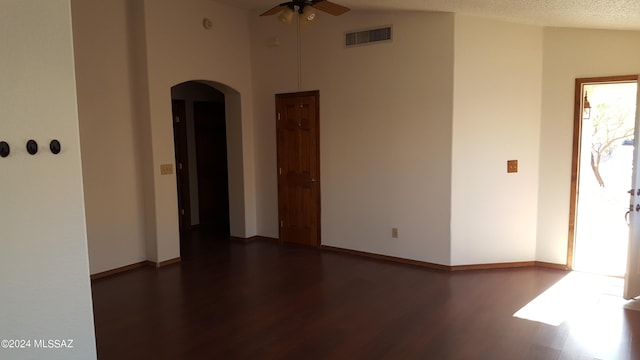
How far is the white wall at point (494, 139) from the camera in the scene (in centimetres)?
482

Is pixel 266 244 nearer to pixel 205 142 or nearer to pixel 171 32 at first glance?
pixel 205 142

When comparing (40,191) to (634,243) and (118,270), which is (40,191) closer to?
(118,270)

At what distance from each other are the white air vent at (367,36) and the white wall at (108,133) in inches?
101

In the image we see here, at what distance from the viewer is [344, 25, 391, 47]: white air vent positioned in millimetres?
5207

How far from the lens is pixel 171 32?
17.4 ft

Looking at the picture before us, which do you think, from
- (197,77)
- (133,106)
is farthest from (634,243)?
(133,106)

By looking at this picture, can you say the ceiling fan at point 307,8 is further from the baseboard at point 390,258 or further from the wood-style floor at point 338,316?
the baseboard at point 390,258

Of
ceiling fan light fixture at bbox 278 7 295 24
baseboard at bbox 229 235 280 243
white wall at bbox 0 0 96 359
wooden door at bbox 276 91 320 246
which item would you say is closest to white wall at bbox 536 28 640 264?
wooden door at bbox 276 91 320 246

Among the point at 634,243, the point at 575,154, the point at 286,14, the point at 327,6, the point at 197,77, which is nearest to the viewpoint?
the point at 327,6

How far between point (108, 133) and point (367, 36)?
10.5 feet

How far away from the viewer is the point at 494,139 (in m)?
4.93

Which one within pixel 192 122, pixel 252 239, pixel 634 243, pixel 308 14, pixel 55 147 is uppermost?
pixel 308 14

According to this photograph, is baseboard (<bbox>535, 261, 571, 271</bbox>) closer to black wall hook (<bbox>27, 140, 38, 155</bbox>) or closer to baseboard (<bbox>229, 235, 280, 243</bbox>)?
baseboard (<bbox>229, 235, 280, 243</bbox>)

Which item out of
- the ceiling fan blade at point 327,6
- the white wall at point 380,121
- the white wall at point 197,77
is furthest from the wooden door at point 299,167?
the ceiling fan blade at point 327,6
